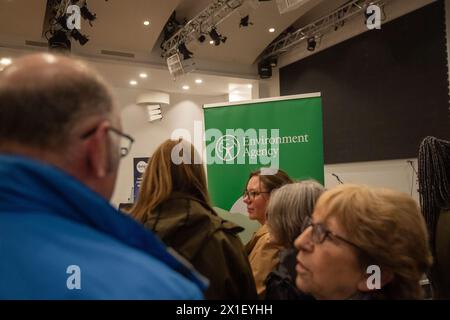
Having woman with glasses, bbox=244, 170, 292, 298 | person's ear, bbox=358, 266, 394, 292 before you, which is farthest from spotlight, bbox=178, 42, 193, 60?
person's ear, bbox=358, 266, 394, 292

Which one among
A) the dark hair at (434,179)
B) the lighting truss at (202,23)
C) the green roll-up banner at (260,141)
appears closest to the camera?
the dark hair at (434,179)

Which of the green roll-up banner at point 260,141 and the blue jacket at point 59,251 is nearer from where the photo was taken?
the blue jacket at point 59,251

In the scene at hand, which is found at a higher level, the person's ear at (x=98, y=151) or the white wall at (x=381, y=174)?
the person's ear at (x=98, y=151)

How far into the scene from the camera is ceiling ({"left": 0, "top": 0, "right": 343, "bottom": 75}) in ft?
17.1

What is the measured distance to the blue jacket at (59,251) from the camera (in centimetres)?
58

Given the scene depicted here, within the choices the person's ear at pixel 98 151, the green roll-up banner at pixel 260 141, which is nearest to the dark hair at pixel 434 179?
the green roll-up banner at pixel 260 141

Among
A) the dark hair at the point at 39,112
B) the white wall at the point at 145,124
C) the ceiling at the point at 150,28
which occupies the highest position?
the ceiling at the point at 150,28

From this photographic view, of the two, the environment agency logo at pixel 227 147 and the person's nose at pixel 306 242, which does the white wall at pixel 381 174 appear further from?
the person's nose at pixel 306 242

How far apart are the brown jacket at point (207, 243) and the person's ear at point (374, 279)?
0.48 m

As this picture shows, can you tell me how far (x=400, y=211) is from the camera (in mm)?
1053

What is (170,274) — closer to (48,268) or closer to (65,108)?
(48,268)

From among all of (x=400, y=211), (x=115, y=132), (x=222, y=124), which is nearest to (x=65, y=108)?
(x=115, y=132)
